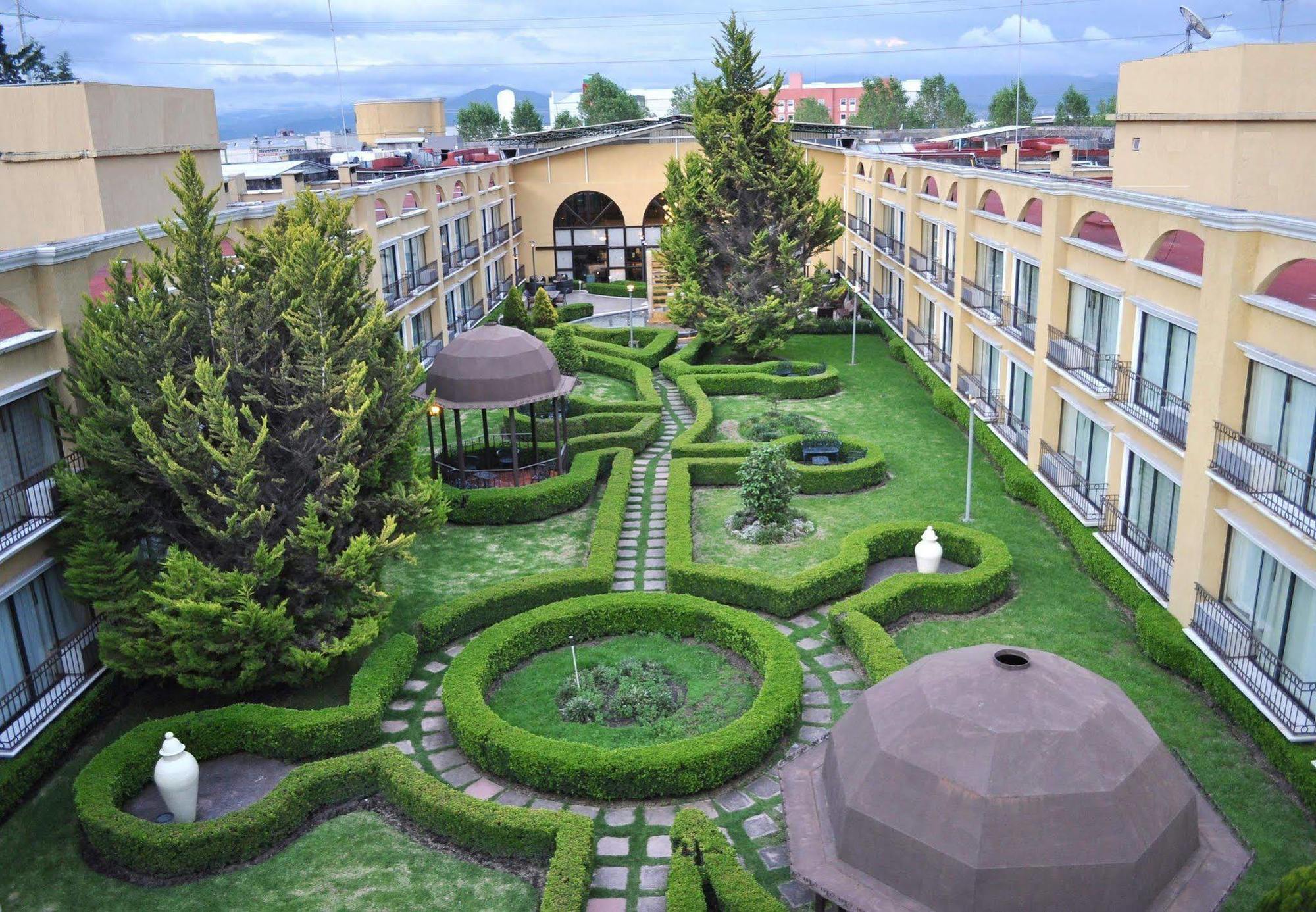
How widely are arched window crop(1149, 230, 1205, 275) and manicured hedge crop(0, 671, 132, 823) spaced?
79.5ft

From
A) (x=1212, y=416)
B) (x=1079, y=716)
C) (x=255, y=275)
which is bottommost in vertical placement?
(x=1079, y=716)

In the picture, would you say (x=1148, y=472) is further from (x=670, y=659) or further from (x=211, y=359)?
(x=211, y=359)

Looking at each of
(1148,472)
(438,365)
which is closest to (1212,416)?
(1148,472)

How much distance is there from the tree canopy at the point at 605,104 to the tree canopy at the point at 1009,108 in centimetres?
4564

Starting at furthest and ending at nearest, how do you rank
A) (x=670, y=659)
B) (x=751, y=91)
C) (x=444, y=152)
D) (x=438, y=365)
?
(x=444, y=152), (x=751, y=91), (x=438, y=365), (x=670, y=659)

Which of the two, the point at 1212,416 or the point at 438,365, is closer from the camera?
the point at 1212,416

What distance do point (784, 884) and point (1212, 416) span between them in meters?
12.3

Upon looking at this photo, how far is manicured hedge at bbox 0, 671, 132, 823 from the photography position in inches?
714

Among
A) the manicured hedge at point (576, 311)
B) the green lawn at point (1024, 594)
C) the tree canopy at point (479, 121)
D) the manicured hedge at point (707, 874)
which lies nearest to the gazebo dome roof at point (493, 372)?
the green lawn at point (1024, 594)

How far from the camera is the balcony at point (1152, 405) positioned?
2234 centimetres

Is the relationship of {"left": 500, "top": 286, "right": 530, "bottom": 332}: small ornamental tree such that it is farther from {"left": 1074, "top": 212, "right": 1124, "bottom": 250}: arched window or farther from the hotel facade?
{"left": 1074, "top": 212, "right": 1124, "bottom": 250}: arched window

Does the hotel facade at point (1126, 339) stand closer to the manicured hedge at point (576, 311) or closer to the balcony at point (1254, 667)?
the balcony at point (1254, 667)

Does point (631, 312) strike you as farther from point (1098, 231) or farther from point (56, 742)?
point (56, 742)

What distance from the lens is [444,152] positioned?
64125 mm
